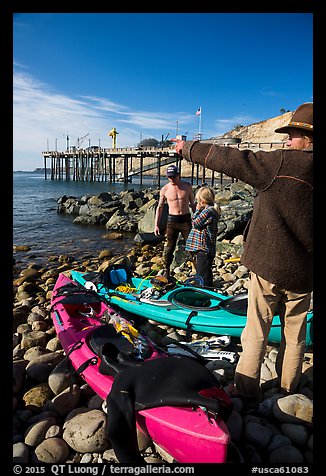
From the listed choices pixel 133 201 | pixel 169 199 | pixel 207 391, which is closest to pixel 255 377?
pixel 207 391

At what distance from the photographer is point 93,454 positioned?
2.35 meters

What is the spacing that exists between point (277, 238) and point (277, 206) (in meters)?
0.24

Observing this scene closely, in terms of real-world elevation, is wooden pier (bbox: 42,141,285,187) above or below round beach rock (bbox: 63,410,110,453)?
above

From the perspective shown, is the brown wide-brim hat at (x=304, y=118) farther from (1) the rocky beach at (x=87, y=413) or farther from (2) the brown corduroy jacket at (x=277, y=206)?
(1) the rocky beach at (x=87, y=413)

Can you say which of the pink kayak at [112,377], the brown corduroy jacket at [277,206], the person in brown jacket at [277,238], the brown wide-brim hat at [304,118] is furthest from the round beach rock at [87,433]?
the brown wide-brim hat at [304,118]

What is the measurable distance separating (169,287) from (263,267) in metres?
2.89

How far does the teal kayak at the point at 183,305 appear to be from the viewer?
409 centimetres

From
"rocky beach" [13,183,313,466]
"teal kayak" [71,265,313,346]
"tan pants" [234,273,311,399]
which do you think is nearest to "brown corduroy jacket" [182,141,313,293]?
"tan pants" [234,273,311,399]

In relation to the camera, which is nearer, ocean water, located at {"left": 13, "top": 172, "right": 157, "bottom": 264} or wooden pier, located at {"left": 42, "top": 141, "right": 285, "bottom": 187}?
ocean water, located at {"left": 13, "top": 172, "right": 157, "bottom": 264}

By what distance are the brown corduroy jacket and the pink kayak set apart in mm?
1140

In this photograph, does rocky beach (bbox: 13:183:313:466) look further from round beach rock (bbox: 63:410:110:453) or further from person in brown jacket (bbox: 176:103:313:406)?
person in brown jacket (bbox: 176:103:313:406)

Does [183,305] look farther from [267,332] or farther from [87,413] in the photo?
[87,413]

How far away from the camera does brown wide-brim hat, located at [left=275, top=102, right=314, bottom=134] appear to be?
84.4 inches
